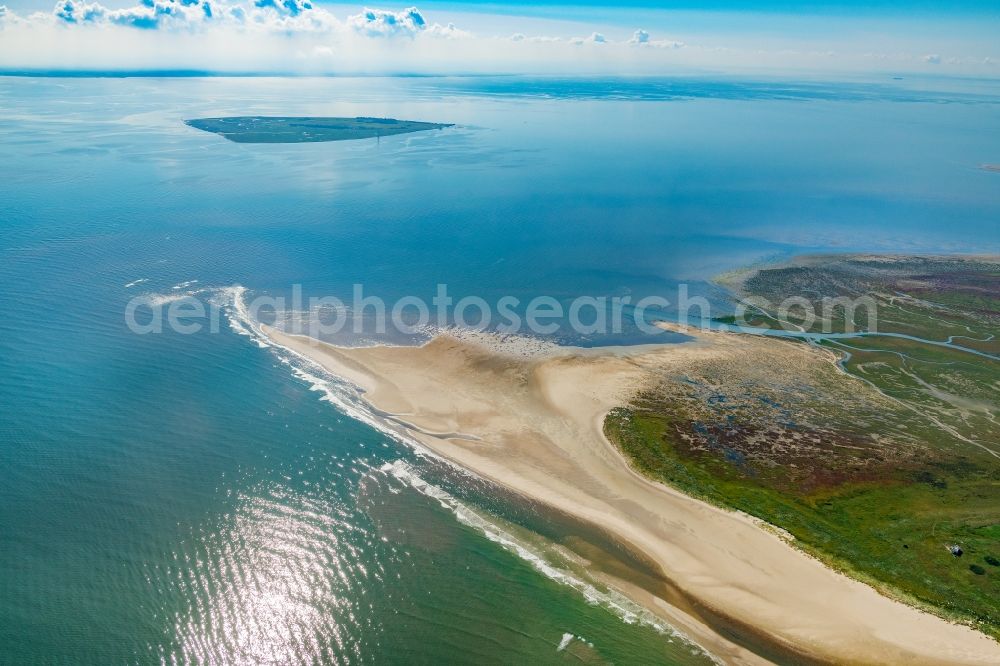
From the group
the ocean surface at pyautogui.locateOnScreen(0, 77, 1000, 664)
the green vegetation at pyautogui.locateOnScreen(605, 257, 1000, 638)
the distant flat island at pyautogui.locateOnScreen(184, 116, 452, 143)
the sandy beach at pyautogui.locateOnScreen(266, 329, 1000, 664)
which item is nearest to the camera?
the ocean surface at pyautogui.locateOnScreen(0, 77, 1000, 664)

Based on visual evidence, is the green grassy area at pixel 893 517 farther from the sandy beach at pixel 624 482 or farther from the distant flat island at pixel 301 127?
the distant flat island at pixel 301 127

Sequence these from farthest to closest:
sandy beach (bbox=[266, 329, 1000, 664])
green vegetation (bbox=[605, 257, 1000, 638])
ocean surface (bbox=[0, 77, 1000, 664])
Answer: green vegetation (bbox=[605, 257, 1000, 638])
sandy beach (bbox=[266, 329, 1000, 664])
ocean surface (bbox=[0, 77, 1000, 664])

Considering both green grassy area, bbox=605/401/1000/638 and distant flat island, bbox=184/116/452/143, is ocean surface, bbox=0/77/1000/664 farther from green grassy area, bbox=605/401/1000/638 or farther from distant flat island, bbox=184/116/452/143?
distant flat island, bbox=184/116/452/143

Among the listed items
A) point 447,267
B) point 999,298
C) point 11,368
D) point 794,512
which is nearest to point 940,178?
point 999,298

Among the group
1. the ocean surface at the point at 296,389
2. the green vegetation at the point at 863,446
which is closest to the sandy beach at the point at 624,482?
the green vegetation at the point at 863,446

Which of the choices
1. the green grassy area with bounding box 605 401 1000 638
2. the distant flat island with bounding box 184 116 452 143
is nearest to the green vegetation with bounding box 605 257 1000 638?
the green grassy area with bounding box 605 401 1000 638

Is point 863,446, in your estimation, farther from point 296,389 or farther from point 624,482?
point 296,389

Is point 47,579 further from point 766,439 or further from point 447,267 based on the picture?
point 447,267

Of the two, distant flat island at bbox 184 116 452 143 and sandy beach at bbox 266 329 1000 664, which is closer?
sandy beach at bbox 266 329 1000 664
